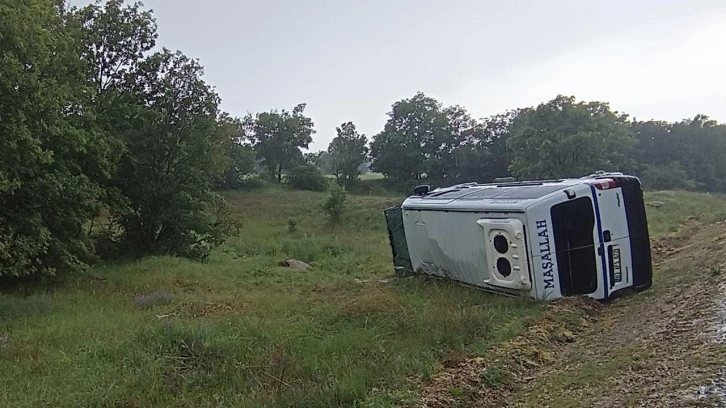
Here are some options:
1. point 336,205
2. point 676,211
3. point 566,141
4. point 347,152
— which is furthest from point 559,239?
point 347,152

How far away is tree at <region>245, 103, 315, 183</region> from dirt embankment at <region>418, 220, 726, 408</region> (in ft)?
168

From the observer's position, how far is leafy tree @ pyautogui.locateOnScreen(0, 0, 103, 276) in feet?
32.6

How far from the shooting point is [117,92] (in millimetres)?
16156

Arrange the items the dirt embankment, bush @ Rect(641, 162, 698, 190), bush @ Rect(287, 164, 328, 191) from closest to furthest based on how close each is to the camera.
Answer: the dirt embankment → bush @ Rect(287, 164, 328, 191) → bush @ Rect(641, 162, 698, 190)

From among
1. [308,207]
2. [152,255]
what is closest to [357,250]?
[152,255]

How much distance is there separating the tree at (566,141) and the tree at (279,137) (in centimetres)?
2282

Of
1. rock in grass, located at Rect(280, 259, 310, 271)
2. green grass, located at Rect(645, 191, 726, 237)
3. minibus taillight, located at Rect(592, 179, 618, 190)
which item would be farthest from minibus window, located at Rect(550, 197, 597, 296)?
green grass, located at Rect(645, 191, 726, 237)

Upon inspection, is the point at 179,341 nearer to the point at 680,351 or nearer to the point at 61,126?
the point at 680,351

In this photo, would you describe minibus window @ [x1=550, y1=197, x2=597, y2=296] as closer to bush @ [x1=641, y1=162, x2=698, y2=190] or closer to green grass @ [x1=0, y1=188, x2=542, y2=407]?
green grass @ [x1=0, y1=188, x2=542, y2=407]

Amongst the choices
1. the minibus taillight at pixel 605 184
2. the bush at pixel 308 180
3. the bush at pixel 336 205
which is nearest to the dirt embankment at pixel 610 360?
the minibus taillight at pixel 605 184

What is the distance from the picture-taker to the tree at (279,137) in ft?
192

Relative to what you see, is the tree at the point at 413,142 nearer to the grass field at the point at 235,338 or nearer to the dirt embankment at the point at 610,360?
the grass field at the point at 235,338

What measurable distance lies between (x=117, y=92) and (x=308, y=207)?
2196cm

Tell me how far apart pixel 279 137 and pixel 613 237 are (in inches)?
2112
